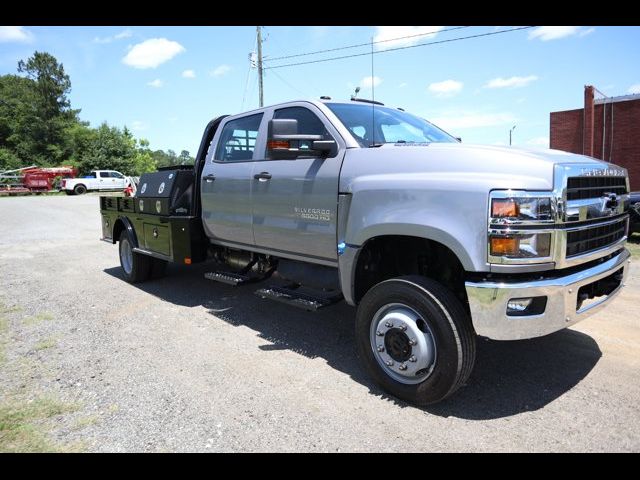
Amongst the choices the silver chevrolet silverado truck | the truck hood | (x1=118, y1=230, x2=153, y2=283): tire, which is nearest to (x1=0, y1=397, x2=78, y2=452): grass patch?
the silver chevrolet silverado truck

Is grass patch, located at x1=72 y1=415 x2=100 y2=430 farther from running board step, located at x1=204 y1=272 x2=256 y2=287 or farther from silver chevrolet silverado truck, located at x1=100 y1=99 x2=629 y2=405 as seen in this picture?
running board step, located at x1=204 y1=272 x2=256 y2=287

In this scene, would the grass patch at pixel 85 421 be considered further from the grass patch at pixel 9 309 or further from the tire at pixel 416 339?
the grass patch at pixel 9 309

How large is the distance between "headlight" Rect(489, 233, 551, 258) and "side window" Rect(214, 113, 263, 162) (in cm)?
292

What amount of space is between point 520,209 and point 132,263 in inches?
230

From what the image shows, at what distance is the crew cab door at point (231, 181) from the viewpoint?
5.01m

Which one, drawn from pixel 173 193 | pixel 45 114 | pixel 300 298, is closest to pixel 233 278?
pixel 300 298

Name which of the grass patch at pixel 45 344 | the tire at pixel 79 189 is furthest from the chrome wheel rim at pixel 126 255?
the tire at pixel 79 189

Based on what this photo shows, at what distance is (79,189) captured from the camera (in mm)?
36250

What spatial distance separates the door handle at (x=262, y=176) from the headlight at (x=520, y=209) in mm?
2353

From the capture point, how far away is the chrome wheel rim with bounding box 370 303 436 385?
10.6ft
